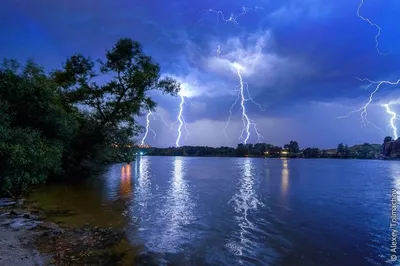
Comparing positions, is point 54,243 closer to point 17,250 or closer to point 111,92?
point 17,250

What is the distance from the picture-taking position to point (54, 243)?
8867 millimetres

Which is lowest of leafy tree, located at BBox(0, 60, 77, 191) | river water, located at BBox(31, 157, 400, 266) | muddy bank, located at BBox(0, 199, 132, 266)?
river water, located at BBox(31, 157, 400, 266)

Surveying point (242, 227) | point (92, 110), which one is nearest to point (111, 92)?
point (92, 110)

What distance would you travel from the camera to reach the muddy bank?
7.52 meters

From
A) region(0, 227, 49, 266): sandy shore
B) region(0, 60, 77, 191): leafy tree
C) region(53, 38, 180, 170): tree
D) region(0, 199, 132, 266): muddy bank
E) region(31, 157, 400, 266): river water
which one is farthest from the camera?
region(53, 38, 180, 170): tree

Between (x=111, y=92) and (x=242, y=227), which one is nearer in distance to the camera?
(x=242, y=227)

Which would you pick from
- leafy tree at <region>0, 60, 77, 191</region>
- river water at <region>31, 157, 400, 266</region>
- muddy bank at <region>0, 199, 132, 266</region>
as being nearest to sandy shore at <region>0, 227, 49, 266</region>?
muddy bank at <region>0, 199, 132, 266</region>

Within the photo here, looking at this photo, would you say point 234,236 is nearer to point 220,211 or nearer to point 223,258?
point 223,258

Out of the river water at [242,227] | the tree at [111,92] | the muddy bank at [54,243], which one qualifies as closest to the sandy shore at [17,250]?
the muddy bank at [54,243]

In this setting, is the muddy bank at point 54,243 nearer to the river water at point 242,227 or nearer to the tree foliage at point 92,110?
the river water at point 242,227

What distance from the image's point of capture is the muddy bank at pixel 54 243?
7.52 m

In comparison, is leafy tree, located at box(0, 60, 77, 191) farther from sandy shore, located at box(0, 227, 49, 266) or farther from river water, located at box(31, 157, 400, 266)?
sandy shore, located at box(0, 227, 49, 266)

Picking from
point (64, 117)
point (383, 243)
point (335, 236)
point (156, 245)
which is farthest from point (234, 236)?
point (64, 117)

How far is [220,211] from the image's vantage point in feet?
53.8
